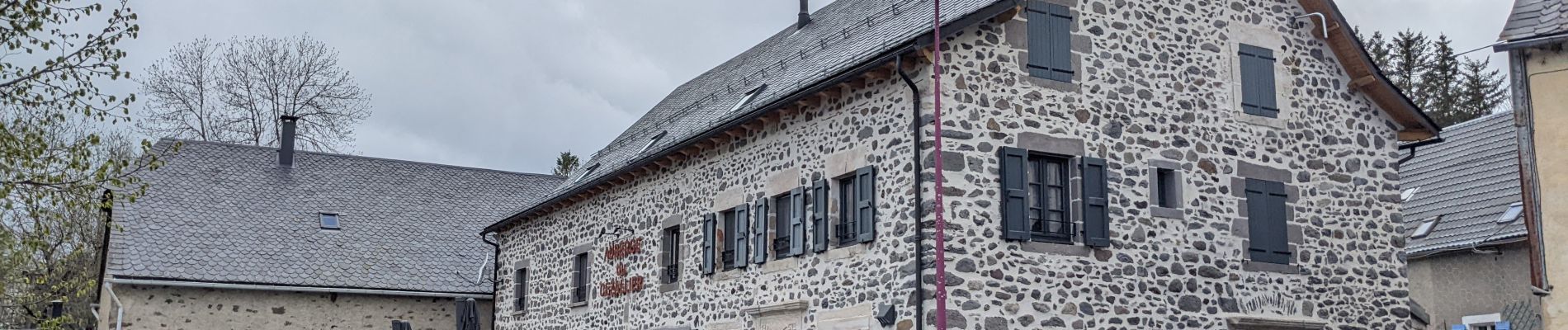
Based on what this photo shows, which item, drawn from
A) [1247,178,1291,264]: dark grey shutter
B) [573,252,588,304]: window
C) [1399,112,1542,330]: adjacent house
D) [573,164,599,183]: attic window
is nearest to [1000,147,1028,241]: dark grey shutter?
[1247,178,1291,264]: dark grey shutter

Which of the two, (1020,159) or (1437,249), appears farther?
(1437,249)

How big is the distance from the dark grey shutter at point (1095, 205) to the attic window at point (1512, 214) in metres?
8.00

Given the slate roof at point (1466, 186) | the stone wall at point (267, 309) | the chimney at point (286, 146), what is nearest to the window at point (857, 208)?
the slate roof at point (1466, 186)

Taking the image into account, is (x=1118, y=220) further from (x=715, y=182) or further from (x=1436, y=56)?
(x=1436, y=56)

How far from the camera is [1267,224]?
15.5 m

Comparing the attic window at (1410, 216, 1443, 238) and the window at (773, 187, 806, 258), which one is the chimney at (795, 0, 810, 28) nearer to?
the window at (773, 187, 806, 258)

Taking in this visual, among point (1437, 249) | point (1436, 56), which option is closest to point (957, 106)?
point (1437, 249)

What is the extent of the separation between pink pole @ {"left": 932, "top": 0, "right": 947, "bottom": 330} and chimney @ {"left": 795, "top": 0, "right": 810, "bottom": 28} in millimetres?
8846

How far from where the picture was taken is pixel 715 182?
17.9 meters

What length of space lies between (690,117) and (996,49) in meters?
7.74

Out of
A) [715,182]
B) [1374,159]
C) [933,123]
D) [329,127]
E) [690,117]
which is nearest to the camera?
[933,123]

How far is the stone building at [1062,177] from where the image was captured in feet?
45.2

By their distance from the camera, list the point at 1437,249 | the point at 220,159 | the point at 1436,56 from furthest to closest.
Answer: the point at 1436,56 < the point at 220,159 < the point at 1437,249

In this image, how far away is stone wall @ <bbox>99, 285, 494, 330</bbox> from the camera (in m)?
23.6
